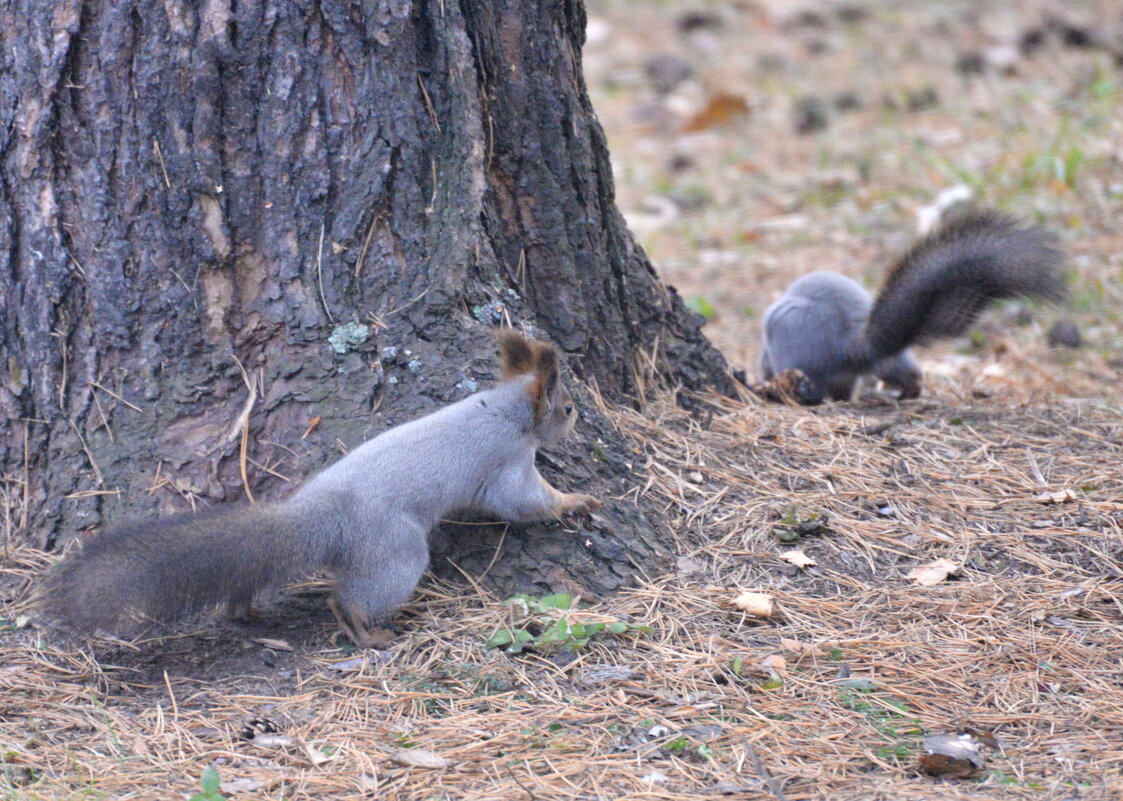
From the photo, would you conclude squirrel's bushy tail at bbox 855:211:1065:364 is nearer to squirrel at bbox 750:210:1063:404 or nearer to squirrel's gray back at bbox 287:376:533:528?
squirrel at bbox 750:210:1063:404

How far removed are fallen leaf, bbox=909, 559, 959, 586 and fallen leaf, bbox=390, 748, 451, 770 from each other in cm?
124

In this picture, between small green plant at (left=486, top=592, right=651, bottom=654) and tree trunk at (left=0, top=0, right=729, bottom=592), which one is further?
tree trunk at (left=0, top=0, right=729, bottom=592)

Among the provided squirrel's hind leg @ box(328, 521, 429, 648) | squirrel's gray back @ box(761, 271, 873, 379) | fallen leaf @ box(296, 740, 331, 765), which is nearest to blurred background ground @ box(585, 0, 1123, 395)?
squirrel's gray back @ box(761, 271, 873, 379)

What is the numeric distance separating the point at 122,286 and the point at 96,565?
2.52ft

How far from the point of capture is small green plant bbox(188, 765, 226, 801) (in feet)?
6.00

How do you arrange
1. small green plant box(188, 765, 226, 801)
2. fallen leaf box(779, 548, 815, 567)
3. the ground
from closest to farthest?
small green plant box(188, 765, 226, 801) → the ground → fallen leaf box(779, 548, 815, 567)

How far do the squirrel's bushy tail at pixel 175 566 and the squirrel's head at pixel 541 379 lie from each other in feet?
2.01

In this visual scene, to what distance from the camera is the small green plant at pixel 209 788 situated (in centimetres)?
183

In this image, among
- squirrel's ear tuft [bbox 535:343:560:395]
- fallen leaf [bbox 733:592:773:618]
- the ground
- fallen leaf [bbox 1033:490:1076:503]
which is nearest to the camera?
the ground

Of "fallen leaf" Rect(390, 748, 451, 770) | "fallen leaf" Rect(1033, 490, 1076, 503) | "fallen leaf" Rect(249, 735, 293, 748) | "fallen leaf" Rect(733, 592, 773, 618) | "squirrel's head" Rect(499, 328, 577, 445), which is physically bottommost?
"fallen leaf" Rect(249, 735, 293, 748)

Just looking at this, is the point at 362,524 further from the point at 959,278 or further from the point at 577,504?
the point at 959,278

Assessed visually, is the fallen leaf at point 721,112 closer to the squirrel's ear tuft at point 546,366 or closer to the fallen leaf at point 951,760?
the squirrel's ear tuft at point 546,366

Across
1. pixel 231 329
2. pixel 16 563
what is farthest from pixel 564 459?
pixel 16 563

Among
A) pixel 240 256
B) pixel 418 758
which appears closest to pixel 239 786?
pixel 418 758
